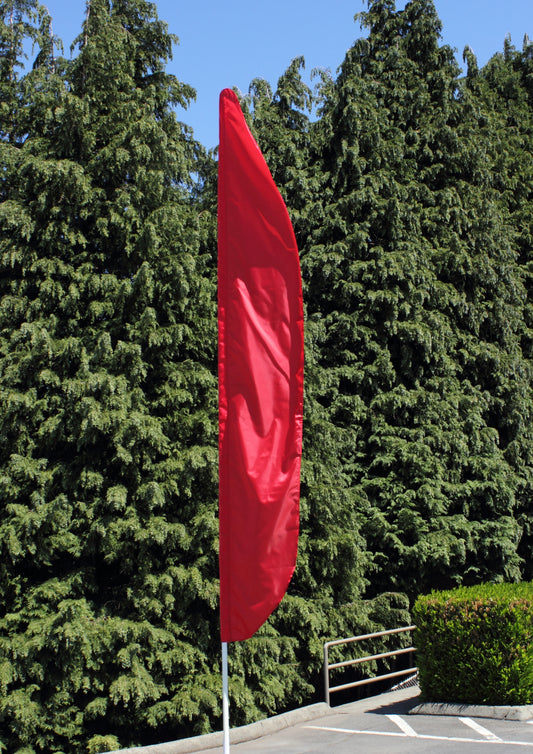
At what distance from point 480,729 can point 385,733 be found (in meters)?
1.05

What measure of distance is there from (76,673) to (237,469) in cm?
575

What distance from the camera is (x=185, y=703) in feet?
31.5

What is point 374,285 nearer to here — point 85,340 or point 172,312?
point 172,312

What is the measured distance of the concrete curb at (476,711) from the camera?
8055 millimetres

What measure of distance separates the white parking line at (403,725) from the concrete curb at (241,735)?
1118 mm

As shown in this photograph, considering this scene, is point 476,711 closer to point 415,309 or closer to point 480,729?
point 480,729

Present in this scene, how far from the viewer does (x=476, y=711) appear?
8.39 meters

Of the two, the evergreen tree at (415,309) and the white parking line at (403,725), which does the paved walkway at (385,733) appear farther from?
the evergreen tree at (415,309)

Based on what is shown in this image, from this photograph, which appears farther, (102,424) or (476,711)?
(102,424)

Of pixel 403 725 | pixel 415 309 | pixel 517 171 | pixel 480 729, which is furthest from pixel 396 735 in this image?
pixel 517 171

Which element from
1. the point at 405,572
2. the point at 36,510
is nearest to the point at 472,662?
the point at 405,572

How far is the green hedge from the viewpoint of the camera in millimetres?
8305

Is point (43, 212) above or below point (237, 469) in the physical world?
above

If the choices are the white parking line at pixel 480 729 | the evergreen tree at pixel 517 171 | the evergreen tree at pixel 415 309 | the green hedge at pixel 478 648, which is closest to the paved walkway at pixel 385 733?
the white parking line at pixel 480 729
